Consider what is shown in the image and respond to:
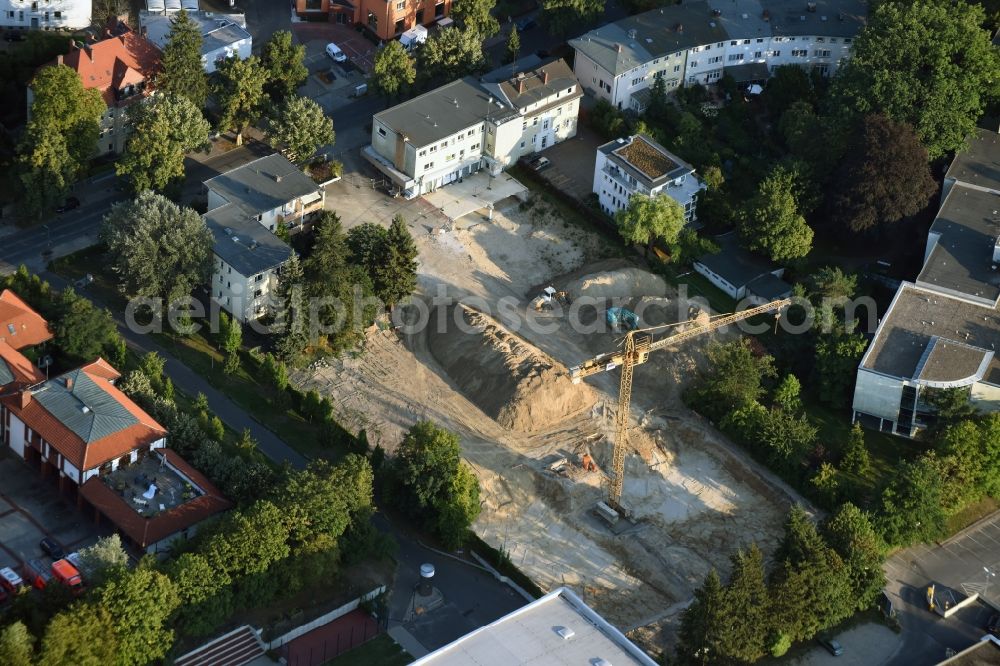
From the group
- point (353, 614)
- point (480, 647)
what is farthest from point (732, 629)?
point (353, 614)

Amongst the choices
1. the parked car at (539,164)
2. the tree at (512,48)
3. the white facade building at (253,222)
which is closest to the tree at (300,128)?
the white facade building at (253,222)

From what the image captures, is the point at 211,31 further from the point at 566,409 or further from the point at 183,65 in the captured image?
the point at 566,409

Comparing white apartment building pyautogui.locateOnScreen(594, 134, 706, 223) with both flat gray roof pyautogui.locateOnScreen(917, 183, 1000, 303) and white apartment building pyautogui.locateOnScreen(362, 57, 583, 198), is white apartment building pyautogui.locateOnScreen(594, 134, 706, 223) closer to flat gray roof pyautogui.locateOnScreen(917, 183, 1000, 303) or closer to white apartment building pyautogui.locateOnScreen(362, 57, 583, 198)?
white apartment building pyautogui.locateOnScreen(362, 57, 583, 198)

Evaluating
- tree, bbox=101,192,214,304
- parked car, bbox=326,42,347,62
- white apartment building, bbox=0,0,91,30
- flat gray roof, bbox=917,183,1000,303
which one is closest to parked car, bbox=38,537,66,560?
tree, bbox=101,192,214,304

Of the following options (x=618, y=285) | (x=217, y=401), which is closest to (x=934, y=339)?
(x=618, y=285)

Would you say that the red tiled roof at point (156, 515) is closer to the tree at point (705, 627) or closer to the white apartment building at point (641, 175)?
the tree at point (705, 627)

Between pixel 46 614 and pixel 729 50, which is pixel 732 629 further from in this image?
pixel 729 50

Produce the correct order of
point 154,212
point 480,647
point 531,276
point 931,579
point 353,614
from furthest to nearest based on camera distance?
point 531,276, point 154,212, point 931,579, point 353,614, point 480,647

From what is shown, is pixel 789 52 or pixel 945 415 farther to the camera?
pixel 789 52
